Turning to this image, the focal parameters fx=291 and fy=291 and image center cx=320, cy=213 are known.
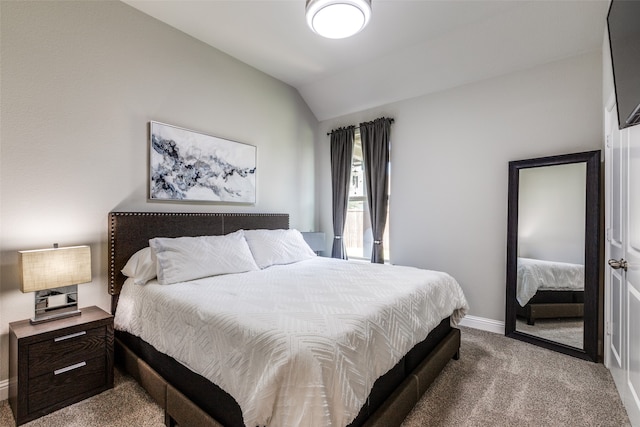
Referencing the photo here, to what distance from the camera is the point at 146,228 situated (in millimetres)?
2562

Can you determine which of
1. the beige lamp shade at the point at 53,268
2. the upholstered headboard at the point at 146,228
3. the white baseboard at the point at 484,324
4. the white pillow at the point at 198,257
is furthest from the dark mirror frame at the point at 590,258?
the beige lamp shade at the point at 53,268

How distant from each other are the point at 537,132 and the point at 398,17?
68.8 inches

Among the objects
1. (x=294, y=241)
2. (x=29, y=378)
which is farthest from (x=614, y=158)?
(x=29, y=378)

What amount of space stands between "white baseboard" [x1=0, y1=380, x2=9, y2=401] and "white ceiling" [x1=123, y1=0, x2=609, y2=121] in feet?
10.1

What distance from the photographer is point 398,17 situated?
2.64 metres

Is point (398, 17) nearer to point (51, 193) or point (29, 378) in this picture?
point (51, 193)

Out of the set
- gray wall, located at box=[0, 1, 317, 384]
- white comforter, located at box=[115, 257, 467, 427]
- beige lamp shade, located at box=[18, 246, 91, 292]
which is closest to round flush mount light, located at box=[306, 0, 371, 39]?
gray wall, located at box=[0, 1, 317, 384]

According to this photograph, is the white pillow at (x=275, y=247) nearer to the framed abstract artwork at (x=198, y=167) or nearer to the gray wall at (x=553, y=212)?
the framed abstract artwork at (x=198, y=167)

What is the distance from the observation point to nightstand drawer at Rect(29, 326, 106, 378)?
1760mm

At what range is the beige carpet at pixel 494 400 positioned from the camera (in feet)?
5.66

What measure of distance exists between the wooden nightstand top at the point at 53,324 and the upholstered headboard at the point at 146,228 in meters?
0.31

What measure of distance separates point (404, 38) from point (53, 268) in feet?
11.6

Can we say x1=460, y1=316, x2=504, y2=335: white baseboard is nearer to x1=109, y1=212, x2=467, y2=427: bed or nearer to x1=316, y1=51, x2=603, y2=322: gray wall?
x1=316, y1=51, x2=603, y2=322: gray wall

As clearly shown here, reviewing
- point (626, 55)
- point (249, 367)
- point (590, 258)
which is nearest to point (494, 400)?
point (590, 258)
